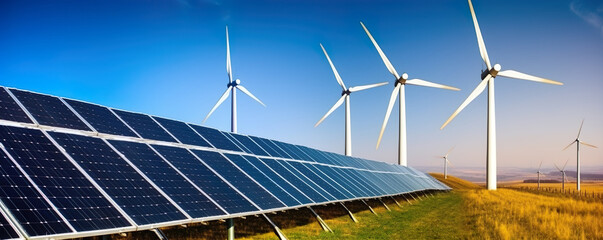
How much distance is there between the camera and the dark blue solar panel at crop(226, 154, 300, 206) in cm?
2347

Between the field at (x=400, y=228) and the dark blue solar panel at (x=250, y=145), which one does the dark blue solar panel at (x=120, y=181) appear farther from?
the dark blue solar panel at (x=250, y=145)

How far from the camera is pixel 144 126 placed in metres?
22.7

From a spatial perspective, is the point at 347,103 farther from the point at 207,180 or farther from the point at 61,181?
the point at 61,181

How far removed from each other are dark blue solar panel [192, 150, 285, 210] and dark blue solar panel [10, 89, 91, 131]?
230 inches

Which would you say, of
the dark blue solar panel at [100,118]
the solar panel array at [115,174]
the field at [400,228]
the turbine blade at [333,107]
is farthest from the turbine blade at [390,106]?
the dark blue solar panel at [100,118]

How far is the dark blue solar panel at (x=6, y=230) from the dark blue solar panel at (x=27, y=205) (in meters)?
0.30

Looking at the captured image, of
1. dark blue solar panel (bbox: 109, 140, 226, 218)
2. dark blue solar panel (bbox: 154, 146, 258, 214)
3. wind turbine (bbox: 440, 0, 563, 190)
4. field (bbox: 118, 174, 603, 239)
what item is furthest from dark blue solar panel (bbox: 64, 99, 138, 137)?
wind turbine (bbox: 440, 0, 563, 190)

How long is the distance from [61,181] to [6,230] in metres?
3.17

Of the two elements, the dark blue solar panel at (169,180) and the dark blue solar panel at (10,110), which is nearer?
the dark blue solar panel at (10,110)

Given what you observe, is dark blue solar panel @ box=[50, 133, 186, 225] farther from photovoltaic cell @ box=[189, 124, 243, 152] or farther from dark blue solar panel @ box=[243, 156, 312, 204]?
dark blue solar panel @ box=[243, 156, 312, 204]

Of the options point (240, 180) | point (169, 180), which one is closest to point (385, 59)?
point (240, 180)

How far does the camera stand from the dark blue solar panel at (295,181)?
2661cm

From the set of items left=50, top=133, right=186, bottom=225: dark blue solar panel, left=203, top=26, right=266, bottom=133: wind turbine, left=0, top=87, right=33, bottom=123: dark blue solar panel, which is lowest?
left=50, top=133, right=186, bottom=225: dark blue solar panel

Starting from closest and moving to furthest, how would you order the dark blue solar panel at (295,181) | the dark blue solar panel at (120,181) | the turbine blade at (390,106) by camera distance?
the dark blue solar panel at (120,181)
the dark blue solar panel at (295,181)
the turbine blade at (390,106)
